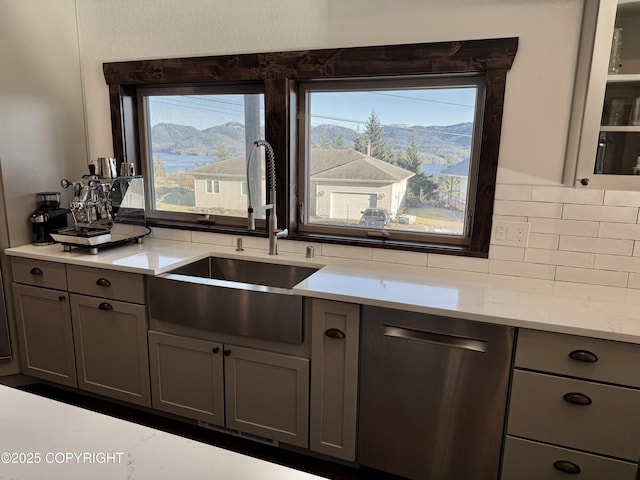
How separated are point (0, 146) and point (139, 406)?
63.9 inches

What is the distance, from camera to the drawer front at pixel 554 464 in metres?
1.59

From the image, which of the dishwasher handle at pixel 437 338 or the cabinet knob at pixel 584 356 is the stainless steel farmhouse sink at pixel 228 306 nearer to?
the dishwasher handle at pixel 437 338

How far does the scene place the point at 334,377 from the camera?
6.36ft

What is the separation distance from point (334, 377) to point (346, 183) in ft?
3.57

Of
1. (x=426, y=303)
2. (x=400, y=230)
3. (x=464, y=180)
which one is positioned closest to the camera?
(x=426, y=303)

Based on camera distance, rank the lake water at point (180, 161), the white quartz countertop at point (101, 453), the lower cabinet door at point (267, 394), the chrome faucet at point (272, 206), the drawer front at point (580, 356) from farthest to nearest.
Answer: the lake water at point (180, 161), the chrome faucet at point (272, 206), the lower cabinet door at point (267, 394), the drawer front at point (580, 356), the white quartz countertop at point (101, 453)

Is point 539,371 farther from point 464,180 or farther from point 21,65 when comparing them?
point 21,65

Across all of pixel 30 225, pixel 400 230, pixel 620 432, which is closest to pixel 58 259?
pixel 30 225

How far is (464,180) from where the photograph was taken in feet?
7.47

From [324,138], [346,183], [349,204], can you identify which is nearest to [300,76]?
[324,138]

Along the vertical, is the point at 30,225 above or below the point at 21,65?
below

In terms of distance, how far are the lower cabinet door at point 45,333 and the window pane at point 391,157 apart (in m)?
1.50

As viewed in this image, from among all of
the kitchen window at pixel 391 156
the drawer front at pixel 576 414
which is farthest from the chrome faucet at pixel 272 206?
the drawer front at pixel 576 414

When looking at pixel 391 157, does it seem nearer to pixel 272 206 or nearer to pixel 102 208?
pixel 272 206
